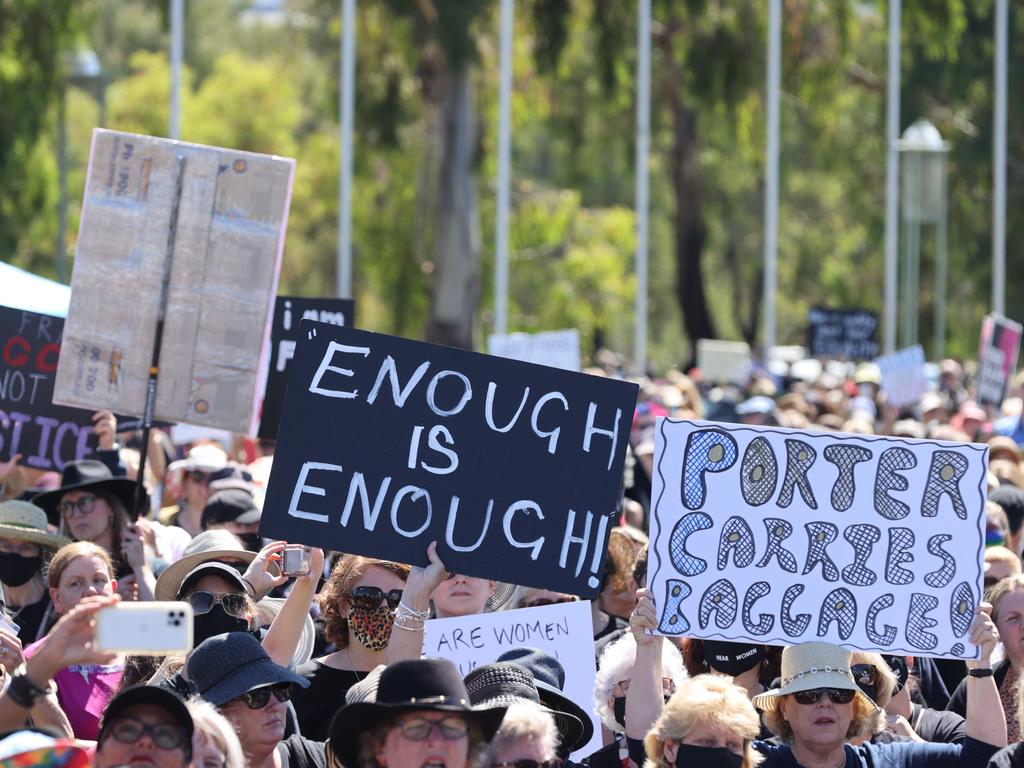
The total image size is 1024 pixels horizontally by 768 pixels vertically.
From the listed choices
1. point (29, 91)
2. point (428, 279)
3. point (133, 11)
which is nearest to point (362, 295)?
point (428, 279)

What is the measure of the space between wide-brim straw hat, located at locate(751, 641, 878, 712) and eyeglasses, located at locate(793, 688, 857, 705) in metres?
0.02

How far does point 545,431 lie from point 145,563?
1.96 metres

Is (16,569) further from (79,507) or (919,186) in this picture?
(919,186)

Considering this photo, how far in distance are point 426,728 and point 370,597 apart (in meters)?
1.63

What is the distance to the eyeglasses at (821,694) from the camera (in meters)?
5.71

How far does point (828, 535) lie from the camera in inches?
245

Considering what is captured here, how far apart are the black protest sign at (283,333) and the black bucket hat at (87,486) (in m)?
0.96

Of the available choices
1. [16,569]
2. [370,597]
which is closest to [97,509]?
[16,569]

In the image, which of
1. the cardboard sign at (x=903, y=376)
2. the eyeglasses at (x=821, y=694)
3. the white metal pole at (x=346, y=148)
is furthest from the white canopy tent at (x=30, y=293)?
the white metal pole at (x=346, y=148)

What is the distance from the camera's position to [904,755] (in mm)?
5695

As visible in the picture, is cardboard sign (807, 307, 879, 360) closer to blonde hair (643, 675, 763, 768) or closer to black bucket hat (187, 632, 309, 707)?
blonde hair (643, 675, 763, 768)

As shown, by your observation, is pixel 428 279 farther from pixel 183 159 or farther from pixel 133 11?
pixel 133 11

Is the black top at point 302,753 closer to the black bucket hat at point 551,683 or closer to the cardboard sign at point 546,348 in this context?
the black bucket hat at point 551,683

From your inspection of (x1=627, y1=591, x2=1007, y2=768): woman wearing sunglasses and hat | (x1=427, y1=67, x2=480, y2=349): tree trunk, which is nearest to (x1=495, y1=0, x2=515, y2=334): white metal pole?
(x1=427, y1=67, x2=480, y2=349): tree trunk
